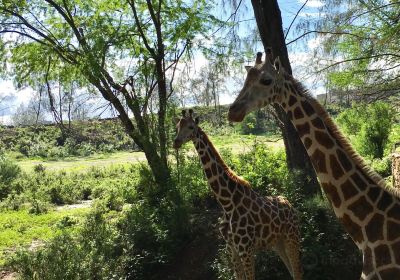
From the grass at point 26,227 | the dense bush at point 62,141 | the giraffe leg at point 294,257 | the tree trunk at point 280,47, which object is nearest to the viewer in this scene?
the giraffe leg at point 294,257

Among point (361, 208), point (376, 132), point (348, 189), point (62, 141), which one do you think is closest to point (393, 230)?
point (361, 208)

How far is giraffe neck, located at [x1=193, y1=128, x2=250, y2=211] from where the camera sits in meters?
6.00

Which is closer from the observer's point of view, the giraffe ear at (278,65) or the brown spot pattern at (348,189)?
the brown spot pattern at (348,189)

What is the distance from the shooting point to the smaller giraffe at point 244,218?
5805mm

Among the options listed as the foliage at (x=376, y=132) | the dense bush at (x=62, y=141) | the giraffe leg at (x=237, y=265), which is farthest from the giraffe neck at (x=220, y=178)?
the dense bush at (x=62, y=141)

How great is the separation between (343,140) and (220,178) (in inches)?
104

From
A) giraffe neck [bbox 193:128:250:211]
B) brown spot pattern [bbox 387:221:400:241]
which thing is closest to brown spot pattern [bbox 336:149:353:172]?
brown spot pattern [bbox 387:221:400:241]

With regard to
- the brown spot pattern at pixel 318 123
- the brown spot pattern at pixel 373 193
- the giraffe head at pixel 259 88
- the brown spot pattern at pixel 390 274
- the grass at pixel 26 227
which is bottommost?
the grass at pixel 26 227

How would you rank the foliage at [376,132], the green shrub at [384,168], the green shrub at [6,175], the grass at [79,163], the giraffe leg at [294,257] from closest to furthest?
the giraffe leg at [294,257] → the green shrub at [384,168] → the foliage at [376,132] → the green shrub at [6,175] → the grass at [79,163]

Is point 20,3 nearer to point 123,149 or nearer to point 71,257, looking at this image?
point 71,257

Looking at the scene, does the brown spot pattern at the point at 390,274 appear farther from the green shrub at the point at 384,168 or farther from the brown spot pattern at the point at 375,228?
the green shrub at the point at 384,168

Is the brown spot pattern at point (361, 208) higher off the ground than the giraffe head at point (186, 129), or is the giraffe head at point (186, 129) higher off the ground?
the giraffe head at point (186, 129)

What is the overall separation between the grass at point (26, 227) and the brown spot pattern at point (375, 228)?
26.9 feet

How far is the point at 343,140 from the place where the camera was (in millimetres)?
3664
